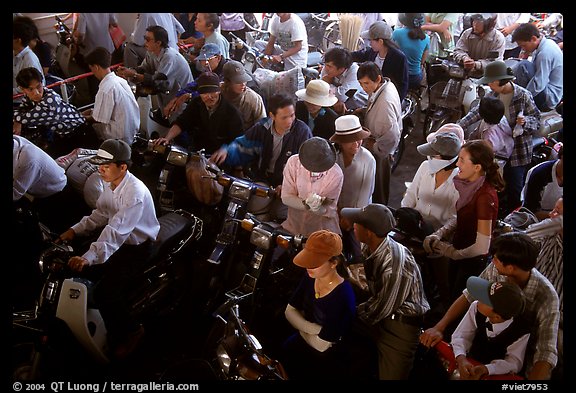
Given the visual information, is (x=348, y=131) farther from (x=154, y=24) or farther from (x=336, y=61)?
(x=154, y=24)

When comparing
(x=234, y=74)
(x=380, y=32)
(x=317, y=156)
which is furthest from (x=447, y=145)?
(x=380, y=32)

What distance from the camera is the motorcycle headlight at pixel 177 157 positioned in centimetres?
371

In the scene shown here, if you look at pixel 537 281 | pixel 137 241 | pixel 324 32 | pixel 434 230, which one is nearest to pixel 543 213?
pixel 434 230

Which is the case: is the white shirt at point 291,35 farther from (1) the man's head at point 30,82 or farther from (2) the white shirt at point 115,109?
(1) the man's head at point 30,82

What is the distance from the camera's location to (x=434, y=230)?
3.38 meters

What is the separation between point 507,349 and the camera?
8.39 ft

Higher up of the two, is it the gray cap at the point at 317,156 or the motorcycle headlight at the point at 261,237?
the gray cap at the point at 317,156

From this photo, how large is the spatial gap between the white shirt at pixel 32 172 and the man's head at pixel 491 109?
9.55ft

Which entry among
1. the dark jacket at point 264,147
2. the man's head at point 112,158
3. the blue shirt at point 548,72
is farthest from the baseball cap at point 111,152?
the blue shirt at point 548,72

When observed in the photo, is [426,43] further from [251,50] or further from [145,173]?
[145,173]

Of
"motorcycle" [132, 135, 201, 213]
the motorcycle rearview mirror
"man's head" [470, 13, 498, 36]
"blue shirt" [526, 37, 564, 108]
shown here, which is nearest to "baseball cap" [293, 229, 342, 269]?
"motorcycle" [132, 135, 201, 213]

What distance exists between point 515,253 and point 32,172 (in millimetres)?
2809

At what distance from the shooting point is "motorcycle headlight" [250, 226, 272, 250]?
309cm

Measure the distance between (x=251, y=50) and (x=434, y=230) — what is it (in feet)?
11.0
